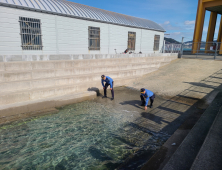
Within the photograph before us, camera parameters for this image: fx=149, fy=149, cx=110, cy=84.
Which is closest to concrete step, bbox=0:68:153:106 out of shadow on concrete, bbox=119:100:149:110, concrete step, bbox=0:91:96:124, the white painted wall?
concrete step, bbox=0:91:96:124

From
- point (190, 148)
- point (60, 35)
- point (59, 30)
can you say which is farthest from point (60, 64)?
point (190, 148)

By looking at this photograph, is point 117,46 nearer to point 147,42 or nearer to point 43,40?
point 147,42

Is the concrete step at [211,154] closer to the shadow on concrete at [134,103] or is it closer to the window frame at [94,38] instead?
the shadow on concrete at [134,103]

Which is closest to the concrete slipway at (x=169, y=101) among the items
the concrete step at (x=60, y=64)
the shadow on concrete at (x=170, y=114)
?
the shadow on concrete at (x=170, y=114)

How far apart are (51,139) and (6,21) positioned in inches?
303

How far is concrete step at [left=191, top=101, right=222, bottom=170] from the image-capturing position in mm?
3006

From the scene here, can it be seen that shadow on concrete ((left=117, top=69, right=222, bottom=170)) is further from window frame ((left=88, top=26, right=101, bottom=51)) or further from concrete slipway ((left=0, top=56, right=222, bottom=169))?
window frame ((left=88, top=26, right=101, bottom=51))

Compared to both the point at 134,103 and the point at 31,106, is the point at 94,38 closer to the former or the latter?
the point at 134,103

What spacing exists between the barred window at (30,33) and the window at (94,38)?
4016 millimetres

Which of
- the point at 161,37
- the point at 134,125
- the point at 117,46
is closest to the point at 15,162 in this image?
the point at 134,125

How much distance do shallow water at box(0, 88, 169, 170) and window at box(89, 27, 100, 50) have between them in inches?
295

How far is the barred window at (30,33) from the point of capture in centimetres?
924

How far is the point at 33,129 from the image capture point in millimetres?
5742

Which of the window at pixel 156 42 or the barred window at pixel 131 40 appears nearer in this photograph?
the barred window at pixel 131 40
